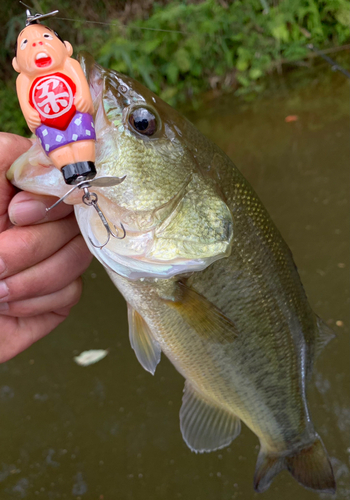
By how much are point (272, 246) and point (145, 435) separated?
129cm

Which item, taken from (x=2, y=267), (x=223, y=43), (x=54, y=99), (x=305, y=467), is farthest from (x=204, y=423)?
(x=223, y=43)

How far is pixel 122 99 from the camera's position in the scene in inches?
32.0

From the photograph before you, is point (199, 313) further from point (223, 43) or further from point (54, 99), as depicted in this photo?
point (223, 43)

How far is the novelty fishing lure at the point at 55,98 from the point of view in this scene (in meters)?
0.60

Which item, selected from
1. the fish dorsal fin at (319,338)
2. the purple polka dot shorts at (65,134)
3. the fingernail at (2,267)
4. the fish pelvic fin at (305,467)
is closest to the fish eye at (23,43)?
the purple polka dot shorts at (65,134)

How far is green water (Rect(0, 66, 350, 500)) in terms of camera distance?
5.76 feet

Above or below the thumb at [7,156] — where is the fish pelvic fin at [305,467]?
below

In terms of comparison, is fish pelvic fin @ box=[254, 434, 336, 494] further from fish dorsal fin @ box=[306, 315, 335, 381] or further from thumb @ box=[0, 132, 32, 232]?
thumb @ box=[0, 132, 32, 232]

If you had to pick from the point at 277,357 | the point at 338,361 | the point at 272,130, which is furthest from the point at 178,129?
the point at 272,130

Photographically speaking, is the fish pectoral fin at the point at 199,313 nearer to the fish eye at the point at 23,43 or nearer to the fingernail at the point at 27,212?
the fingernail at the point at 27,212

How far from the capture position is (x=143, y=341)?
3.51 ft

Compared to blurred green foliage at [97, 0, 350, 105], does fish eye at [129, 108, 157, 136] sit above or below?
above

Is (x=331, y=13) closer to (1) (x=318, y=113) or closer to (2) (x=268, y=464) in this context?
(1) (x=318, y=113)

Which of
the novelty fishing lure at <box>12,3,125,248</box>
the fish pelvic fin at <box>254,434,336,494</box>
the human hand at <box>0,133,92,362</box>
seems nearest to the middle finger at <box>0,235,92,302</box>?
the human hand at <box>0,133,92,362</box>
